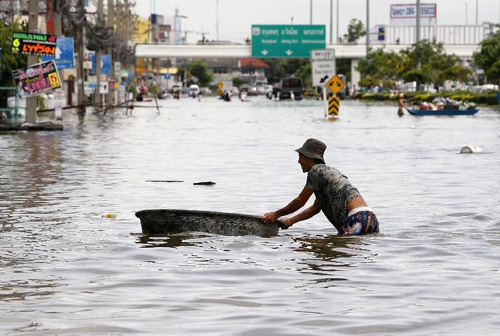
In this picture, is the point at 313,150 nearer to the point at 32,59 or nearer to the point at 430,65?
the point at 32,59

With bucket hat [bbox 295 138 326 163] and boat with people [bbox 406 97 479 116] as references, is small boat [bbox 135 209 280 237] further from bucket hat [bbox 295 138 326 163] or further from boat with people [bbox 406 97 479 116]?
boat with people [bbox 406 97 479 116]

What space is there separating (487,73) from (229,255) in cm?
7421

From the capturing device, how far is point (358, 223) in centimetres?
1248

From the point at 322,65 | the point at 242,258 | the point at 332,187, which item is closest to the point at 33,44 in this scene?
the point at 322,65

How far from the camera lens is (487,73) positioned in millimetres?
83125

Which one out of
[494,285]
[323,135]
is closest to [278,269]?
[494,285]

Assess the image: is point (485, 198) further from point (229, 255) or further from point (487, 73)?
point (487, 73)

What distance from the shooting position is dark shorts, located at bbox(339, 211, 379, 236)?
12438 mm

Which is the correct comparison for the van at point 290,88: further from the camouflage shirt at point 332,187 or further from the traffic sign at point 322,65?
the camouflage shirt at point 332,187

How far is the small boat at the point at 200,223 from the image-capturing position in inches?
496

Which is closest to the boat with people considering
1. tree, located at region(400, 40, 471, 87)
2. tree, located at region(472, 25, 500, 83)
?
tree, located at region(472, 25, 500, 83)

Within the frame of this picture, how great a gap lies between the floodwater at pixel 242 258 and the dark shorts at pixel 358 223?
0.37 ft

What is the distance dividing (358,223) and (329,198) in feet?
1.43

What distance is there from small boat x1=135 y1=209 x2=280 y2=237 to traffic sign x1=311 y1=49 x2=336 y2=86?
154 feet
